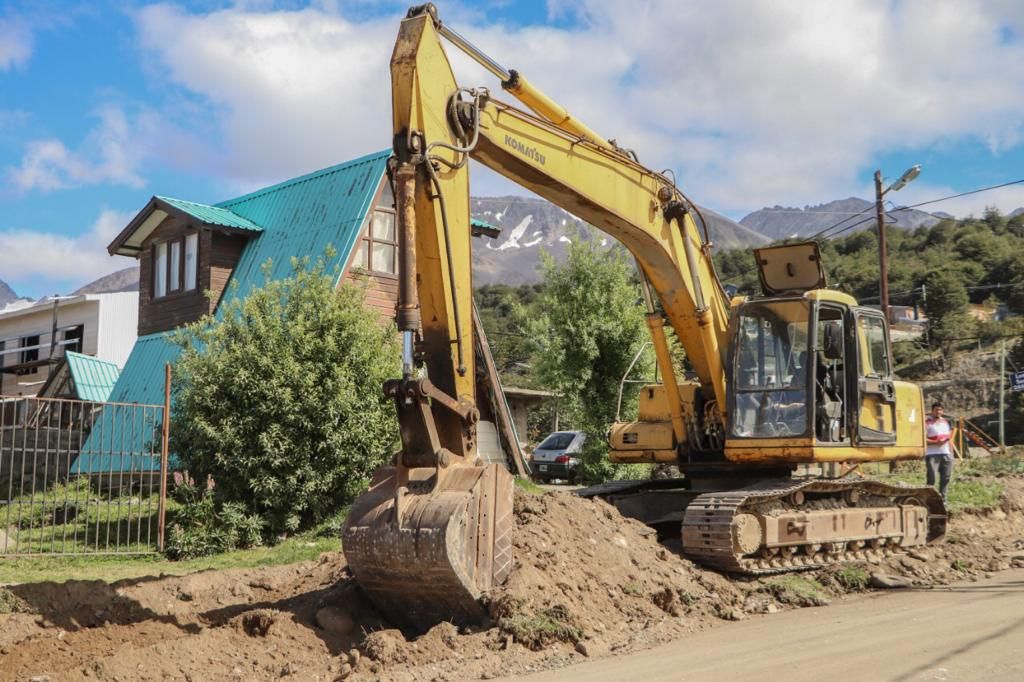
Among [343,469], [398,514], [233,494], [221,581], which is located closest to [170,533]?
[233,494]

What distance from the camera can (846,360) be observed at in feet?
36.7

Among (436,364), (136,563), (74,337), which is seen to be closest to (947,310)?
(74,337)

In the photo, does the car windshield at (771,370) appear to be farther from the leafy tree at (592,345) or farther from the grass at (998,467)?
A: the grass at (998,467)

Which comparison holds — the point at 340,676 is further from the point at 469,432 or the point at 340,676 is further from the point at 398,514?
the point at 469,432

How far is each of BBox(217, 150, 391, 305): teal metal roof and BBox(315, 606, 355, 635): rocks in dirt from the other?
1189 centimetres

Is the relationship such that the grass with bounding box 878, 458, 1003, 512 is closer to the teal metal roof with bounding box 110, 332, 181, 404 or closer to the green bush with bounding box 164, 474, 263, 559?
the green bush with bounding box 164, 474, 263, 559

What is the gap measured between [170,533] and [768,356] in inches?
313

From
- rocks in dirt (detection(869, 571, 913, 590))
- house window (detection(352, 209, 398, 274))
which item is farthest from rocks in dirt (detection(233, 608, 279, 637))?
house window (detection(352, 209, 398, 274))

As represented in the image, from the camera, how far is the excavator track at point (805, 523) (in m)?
10.1

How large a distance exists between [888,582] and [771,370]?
2635 mm

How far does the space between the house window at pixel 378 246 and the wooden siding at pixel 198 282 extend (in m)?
3.45

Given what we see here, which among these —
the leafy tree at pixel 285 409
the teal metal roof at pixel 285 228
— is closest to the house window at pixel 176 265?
the teal metal roof at pixel 285 228

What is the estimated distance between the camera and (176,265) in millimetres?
22875

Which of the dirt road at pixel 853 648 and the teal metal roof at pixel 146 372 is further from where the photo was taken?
the teal metal roof at pixel 146 372
